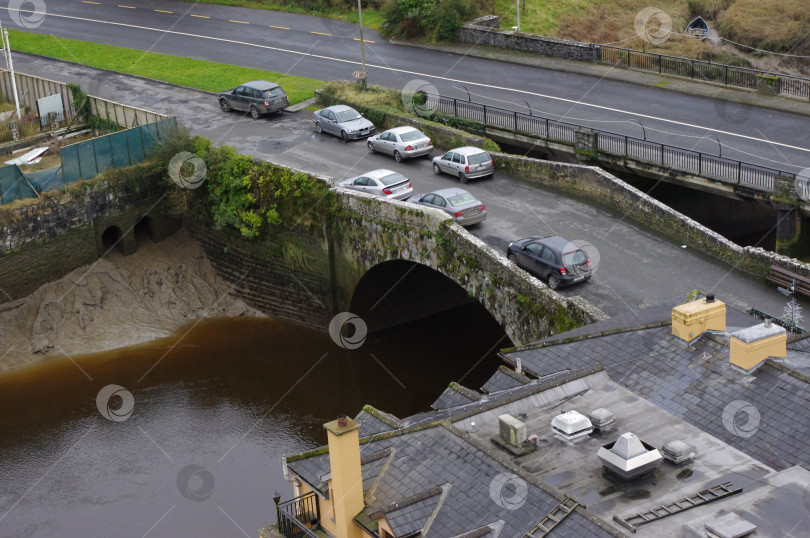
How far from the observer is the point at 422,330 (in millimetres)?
41844

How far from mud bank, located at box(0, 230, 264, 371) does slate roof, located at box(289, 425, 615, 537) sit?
23.7 metres

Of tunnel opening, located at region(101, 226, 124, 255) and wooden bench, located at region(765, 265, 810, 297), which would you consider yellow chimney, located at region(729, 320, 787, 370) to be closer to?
wooden bench, located at region(765, 265, 810, 297)

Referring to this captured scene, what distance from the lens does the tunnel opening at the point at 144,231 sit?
4525cm

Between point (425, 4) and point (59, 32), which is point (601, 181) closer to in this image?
point (425, 4)

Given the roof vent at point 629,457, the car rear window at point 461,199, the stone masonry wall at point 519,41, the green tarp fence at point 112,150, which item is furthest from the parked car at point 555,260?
the stone masonry wall at point 519,41

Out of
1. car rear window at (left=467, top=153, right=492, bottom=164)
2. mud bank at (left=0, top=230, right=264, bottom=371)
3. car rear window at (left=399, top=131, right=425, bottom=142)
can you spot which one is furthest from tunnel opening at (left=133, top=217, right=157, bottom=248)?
car rear window at (left=467, top=153, right=492, bottom=164)

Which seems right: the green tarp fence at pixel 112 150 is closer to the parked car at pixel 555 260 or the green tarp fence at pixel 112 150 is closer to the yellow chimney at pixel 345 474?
the parked car at pixel 555 260

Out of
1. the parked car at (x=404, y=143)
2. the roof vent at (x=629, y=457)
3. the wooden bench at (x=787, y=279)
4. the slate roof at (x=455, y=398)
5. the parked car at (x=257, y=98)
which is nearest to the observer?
the roof vent at (x=629, y=457)

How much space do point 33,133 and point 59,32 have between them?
61.0 ft

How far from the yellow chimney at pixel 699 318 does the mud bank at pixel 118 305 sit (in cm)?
2411

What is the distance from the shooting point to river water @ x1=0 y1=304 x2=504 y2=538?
100.0 ft

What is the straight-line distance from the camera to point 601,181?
Result: 37562 millimetres

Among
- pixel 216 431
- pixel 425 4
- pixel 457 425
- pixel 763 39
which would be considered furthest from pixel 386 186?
pixel 763 39

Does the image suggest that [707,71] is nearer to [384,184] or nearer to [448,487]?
[384,184]
